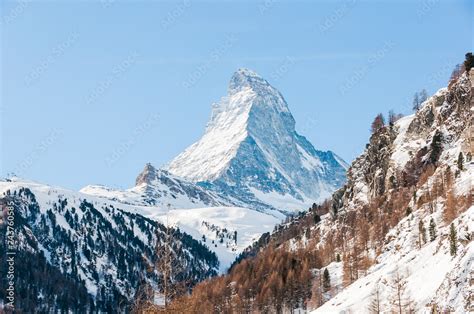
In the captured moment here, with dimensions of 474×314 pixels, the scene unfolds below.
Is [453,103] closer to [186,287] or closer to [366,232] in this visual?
[366,232]

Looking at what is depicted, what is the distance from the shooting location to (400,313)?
79.9m

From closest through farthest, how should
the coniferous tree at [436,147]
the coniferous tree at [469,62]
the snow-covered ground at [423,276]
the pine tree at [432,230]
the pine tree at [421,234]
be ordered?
the snow-covered ground at [423,276], the pine tree at [432,230], the pine tree at [421,234], the coniferous tree at [436,147], the coniferous tree at [469,62]

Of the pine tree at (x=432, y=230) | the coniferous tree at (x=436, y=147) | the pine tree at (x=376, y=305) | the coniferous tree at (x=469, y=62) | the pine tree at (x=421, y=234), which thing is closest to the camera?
the pine tree at (x=376, y=305)

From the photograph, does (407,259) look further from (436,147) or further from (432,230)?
(436,147)

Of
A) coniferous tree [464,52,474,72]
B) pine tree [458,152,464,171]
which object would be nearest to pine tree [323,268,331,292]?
pine tree [458,152,464,171]

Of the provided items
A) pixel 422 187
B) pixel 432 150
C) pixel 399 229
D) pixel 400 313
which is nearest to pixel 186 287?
pixel 400 313

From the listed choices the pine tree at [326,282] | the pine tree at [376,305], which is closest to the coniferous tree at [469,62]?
the pine tree at [326,282]

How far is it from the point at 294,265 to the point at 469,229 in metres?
114

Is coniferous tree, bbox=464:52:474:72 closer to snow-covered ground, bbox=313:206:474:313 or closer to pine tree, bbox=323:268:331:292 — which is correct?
snow-covered ground, bbox=313:206:474:313

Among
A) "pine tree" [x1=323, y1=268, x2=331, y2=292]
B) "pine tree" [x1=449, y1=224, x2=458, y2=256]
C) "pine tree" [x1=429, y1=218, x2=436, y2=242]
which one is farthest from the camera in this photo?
"pine tree" [x1=323, y1=268, x2=331, y2=292]

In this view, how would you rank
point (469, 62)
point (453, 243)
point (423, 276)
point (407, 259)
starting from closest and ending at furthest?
point (453, 243) < point (423, 276) < point (407, 259) < point (469, 62)

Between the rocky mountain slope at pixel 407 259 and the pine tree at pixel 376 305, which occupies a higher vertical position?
the rocky mountain slope at pixel 407 259

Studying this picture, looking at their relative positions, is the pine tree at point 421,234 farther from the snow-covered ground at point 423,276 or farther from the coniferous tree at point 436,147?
the coniferous tree at point 436,147

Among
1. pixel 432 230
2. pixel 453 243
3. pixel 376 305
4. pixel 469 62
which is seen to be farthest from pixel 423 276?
pixel 469 62
